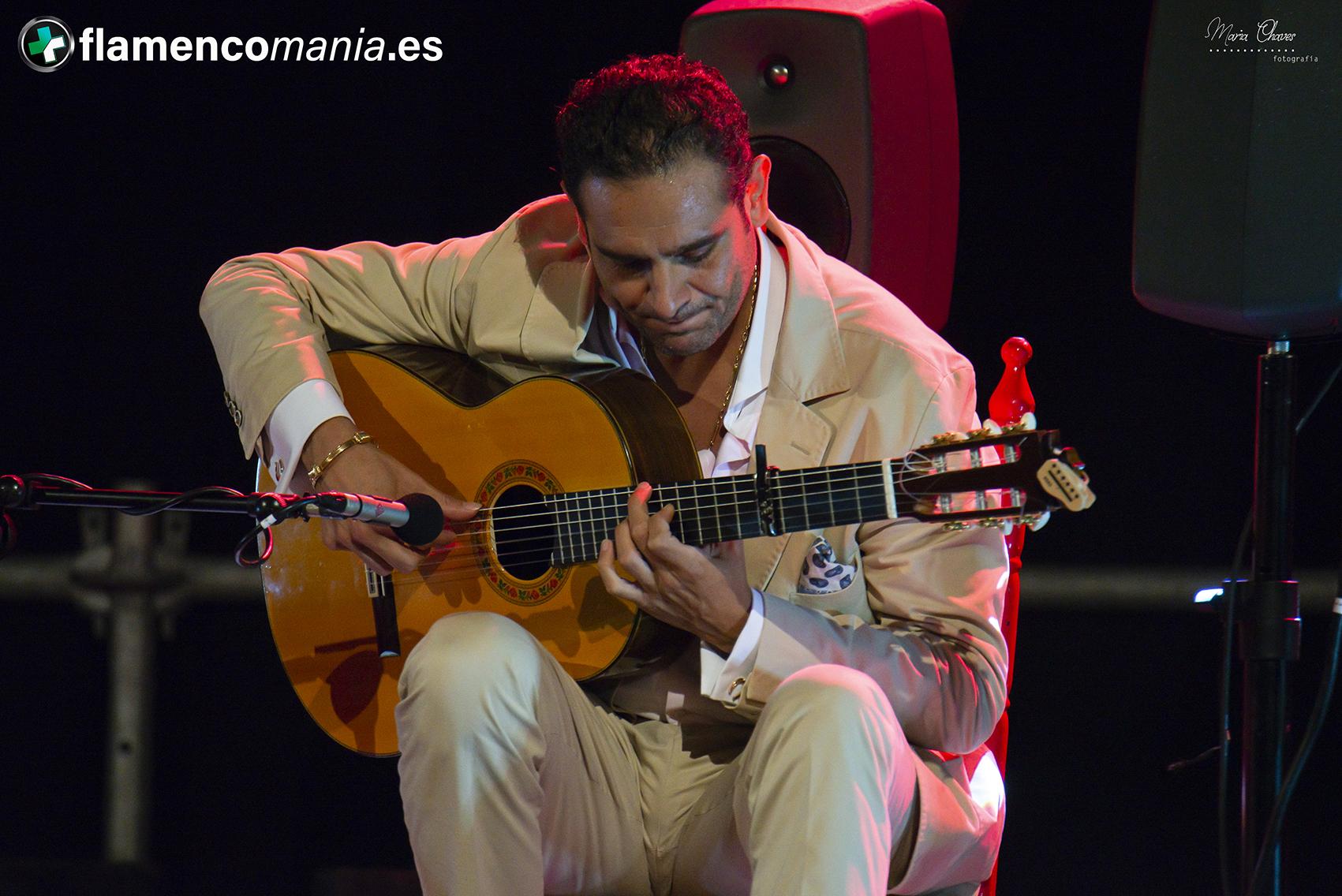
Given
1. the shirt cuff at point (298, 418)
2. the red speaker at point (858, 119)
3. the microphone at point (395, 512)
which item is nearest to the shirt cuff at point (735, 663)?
the microphone at point (395, 512)

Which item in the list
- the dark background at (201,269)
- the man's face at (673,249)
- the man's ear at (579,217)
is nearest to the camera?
the man's face at (673,249)

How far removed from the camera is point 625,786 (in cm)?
186

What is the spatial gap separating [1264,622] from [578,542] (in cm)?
101

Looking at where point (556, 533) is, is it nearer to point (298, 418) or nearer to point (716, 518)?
point (716, 518)

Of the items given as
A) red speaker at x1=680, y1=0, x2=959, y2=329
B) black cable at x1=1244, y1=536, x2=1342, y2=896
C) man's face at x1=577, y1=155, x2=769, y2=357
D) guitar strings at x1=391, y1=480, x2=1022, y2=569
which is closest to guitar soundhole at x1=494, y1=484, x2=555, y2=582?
guitar strings at x1=391, y1=480, x2=1022, y2=569

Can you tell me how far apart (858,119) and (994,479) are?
3.45 feet

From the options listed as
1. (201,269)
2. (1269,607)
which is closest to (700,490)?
(1269,607)

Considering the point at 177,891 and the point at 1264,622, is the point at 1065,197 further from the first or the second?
the point at 177,891

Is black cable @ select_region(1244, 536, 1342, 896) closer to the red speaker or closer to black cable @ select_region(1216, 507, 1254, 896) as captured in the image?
black cable @ select_region(1216, 507, 1254, 896)

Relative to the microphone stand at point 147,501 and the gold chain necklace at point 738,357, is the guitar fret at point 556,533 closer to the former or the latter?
the gold chain necklace at point 738,357

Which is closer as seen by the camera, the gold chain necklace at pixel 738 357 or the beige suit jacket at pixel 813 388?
the beige suit jacket at pixel 813 388

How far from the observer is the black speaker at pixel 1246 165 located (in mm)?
1923

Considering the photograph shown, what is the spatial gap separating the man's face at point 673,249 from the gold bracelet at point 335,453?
1.38 ft

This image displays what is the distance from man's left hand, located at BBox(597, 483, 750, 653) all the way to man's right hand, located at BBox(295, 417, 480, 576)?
33 cm
